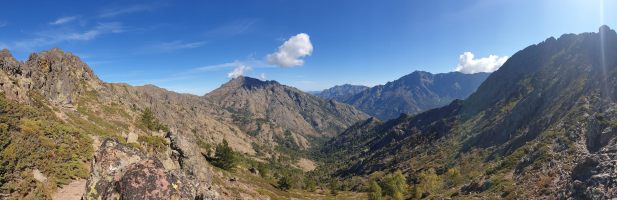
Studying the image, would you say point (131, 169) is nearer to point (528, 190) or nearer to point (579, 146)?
point (528, 190)

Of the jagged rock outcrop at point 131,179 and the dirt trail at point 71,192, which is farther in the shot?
the dirt trail at point 71,192

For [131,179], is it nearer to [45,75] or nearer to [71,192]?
[71,192]

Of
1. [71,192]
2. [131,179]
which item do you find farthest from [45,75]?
[131,179]

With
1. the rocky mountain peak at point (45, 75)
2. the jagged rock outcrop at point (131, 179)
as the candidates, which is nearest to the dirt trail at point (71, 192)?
the jagged rock outcrop at point (131, 179)

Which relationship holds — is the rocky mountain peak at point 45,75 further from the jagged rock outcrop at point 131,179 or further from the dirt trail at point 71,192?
the jagged rock outcrop at point 131,179

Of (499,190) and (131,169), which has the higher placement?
(131,169)

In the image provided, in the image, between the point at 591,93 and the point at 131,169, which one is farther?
the point at 591,93

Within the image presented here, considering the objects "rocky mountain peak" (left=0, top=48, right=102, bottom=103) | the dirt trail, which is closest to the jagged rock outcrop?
the dirt trail

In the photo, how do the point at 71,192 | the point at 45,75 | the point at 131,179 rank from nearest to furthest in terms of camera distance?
1. the point at 131,179
2. the point at 71,192
3. the point at 45,75

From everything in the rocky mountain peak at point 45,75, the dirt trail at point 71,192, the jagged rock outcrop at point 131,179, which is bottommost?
the dirt trail at point 71,192

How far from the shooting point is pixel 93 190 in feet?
50.3

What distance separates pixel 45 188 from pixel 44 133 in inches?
732

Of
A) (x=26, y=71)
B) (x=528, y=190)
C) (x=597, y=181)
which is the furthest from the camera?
(x=26, y=71)

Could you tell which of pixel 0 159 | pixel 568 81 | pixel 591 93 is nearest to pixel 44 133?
pixel 0 159
